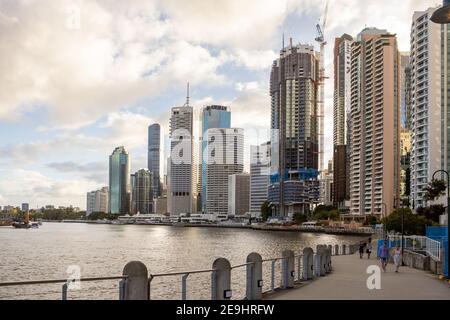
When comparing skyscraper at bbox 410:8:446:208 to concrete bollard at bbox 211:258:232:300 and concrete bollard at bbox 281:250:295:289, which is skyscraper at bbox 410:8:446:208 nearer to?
concrete bollard at bbox 281:250:295:289

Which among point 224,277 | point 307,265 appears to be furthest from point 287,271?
point 224,277

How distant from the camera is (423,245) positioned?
49.4 meters

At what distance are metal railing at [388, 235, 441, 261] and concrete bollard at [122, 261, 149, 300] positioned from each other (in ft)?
76.1

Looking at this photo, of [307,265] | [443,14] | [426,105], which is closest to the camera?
[307,265]

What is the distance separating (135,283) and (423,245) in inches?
1605

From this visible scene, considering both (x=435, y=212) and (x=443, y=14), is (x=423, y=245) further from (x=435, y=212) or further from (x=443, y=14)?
(x=435, y=212)

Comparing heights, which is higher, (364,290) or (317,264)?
(317,264)

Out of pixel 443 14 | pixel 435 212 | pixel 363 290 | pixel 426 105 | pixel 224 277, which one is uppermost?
pixel 426 105

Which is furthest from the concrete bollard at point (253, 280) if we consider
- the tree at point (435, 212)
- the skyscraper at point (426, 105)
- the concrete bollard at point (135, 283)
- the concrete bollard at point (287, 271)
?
the skyscraper at point (426, 105)

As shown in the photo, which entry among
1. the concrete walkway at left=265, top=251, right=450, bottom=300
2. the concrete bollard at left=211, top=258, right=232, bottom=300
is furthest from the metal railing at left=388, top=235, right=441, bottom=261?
the concrete bollard at left=211, top=258, right=232, bottom=300

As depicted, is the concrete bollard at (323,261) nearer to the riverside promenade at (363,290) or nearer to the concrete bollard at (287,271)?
the riverside promenade at (363,290)

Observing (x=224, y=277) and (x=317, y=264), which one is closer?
(x=224, y=277)

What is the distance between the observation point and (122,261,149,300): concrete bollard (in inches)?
520

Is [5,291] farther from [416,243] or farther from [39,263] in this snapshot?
[416,243]
